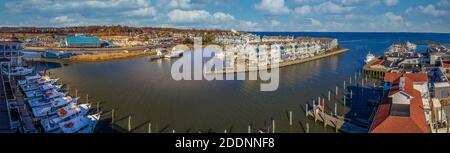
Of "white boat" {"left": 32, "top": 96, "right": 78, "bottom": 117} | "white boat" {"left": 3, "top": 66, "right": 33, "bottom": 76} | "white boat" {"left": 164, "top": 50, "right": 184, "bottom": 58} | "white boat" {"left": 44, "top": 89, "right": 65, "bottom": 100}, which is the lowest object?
"white boat" {"left": 32, "top": 96, "right": 78, "bottom": 117}

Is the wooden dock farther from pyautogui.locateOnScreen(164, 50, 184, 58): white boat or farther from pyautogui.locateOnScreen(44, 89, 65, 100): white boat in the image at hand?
pyautogui.locateOnScreen(164, 50, 184, 58): white boat

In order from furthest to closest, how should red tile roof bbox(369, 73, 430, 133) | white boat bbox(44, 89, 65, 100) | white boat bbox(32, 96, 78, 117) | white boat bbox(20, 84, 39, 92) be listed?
white boat bbox(20, 84, 39, 92) < white boat bbox(44, 89, 65, 100) < white boat bbox(32, 96, 78, 117) < red tile roof bbox(369, 73, 430, 133)

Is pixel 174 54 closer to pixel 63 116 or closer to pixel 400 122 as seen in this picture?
pixel 63 116

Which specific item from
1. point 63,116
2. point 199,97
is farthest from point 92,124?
point 199,97

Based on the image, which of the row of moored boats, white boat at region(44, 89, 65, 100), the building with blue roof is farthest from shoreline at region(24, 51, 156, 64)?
white boat at region(44, 89, 65, 100)

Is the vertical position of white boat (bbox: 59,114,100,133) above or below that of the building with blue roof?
below

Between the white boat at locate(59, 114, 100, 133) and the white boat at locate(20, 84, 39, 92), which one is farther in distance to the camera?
the white boat at locate(20, 84, 39, 92)
